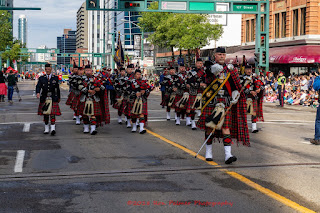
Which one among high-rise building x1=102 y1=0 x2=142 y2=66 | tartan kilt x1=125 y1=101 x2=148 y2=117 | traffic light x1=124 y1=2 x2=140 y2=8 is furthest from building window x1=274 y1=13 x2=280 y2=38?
high-rise building x1=102 y1=0 x2=142 y2=66

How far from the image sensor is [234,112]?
8.78 m

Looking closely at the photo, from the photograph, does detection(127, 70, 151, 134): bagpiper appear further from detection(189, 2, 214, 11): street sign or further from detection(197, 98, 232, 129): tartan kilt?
detection(189, 2, 214, 11): street sign

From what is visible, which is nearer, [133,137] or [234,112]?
[234,112]

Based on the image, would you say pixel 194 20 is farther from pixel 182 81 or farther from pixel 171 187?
pixel 171 187

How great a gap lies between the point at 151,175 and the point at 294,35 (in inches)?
1338

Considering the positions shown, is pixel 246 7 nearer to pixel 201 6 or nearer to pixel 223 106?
pixel 201 6

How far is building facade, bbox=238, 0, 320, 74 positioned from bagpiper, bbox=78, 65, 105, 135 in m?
23.4

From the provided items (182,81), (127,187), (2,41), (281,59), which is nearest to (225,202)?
(127,187)

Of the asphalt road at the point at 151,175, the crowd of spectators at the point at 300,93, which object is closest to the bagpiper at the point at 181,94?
the asphalt road at the point at 151,175

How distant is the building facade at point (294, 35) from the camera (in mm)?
35263

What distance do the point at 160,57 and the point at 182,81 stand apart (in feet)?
244

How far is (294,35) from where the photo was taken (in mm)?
38969

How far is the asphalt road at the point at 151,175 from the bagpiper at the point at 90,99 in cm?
63

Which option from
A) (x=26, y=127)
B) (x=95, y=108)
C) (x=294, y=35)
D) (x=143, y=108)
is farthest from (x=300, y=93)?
(x=26, y=127)
